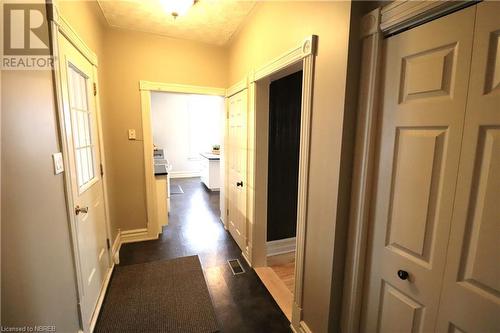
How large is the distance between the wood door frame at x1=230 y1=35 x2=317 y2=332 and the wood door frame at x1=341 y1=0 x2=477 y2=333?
33 cm

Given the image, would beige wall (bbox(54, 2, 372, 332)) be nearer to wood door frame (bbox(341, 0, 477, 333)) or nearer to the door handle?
wood door frame (bbox(341, 0, 477, 333))

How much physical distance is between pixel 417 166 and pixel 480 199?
0.24 meters

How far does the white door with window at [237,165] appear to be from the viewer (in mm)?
2590

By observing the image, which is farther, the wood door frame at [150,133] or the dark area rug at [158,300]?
the wood door frame at [150,133]

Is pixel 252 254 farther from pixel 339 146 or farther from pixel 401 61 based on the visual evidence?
pixel 401 61

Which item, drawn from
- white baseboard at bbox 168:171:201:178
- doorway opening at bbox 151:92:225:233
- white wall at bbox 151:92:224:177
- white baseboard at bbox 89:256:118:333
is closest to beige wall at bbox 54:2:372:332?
white baseboard at bbox 89:256:118:333

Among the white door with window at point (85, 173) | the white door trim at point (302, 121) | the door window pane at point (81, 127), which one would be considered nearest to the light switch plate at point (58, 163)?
the white door with window at point (85, 173)

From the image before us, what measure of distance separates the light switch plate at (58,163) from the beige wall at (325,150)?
1496 mm

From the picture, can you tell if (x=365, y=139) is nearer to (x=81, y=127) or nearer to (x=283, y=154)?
(x=283, y=154)

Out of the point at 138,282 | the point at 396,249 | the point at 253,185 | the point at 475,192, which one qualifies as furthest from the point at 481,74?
the point at 138,282

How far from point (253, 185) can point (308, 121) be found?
3.48 ft

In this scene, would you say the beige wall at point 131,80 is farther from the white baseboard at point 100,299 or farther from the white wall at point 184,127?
the white wall at point 184,127

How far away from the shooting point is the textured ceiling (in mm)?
2143

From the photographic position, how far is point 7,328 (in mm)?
910
